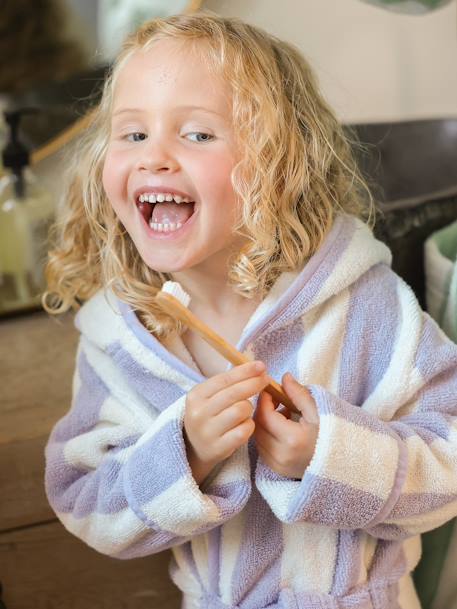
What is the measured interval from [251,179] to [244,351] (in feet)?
0.46

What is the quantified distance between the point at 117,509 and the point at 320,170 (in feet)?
1.03

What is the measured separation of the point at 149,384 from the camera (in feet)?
2.23

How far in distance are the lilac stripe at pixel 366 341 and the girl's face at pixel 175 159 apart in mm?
130

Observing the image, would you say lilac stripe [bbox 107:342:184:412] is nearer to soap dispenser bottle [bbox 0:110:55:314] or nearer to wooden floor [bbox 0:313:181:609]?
wooden floor [bbox 0:313:181:609]

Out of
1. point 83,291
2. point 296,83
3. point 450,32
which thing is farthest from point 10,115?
point 450,32

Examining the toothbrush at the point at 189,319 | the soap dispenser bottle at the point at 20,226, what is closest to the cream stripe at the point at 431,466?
the toothbrush at the point at 189,319

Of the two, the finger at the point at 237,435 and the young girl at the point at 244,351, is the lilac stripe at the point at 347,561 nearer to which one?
the young girl at the point at 244,351

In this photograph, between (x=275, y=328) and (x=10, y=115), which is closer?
(x=275, y=328)

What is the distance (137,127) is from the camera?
0.62 m

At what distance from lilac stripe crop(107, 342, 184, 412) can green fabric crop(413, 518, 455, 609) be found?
0.29 m

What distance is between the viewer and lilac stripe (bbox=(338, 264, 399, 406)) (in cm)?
66

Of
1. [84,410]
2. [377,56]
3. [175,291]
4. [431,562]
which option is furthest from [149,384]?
[377,56]

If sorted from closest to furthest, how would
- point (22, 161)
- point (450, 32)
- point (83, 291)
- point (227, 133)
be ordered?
point (227, 133) < point (83, 291) < point (22, 161) < point (450, 32)

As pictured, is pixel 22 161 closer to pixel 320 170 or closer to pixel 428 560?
pixel 320 170
